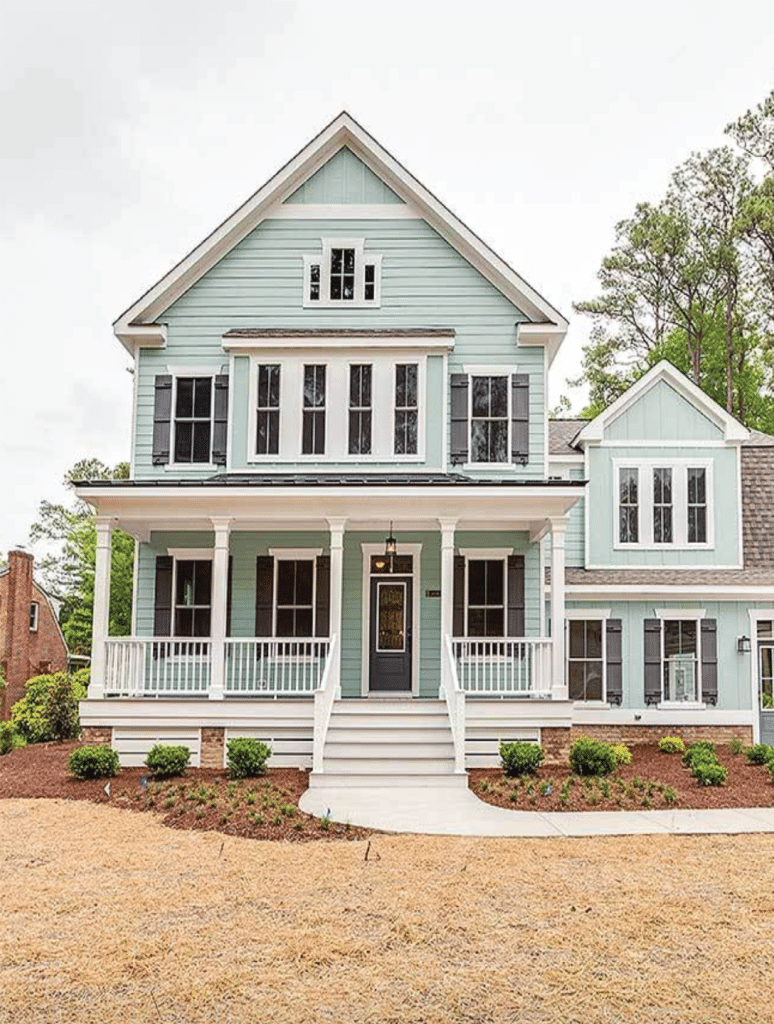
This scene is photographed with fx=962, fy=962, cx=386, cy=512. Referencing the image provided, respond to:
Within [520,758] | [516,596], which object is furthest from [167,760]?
[516,596]

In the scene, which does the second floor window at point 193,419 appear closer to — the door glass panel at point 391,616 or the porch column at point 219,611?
the porch column at point 219,611

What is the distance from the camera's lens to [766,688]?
1752cm

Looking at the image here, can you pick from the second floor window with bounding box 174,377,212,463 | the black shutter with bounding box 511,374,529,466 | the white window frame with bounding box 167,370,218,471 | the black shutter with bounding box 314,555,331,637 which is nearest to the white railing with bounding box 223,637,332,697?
the black shutter with bounding box 314,555,331,637

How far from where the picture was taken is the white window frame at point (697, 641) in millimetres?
17188

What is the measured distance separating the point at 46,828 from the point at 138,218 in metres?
20.8

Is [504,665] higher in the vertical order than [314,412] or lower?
lower

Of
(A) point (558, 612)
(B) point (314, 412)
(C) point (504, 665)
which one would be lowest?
(C) point (504, 665)

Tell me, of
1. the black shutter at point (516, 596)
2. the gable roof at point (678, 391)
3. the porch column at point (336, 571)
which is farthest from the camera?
the gable roof at point (678, 391)

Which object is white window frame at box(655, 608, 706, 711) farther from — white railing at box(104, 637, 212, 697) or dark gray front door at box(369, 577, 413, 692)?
white railing at box(104, 637, 212, 697)

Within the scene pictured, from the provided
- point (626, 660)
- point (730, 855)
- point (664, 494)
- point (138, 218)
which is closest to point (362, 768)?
point (730, 855)

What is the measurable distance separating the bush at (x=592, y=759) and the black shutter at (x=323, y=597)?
4.83 m

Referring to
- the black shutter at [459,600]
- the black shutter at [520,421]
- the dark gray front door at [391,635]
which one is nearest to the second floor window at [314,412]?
the dark gray front door at [391,635]

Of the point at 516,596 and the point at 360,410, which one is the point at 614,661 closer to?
the point at 516,596

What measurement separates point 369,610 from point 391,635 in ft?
1.81
